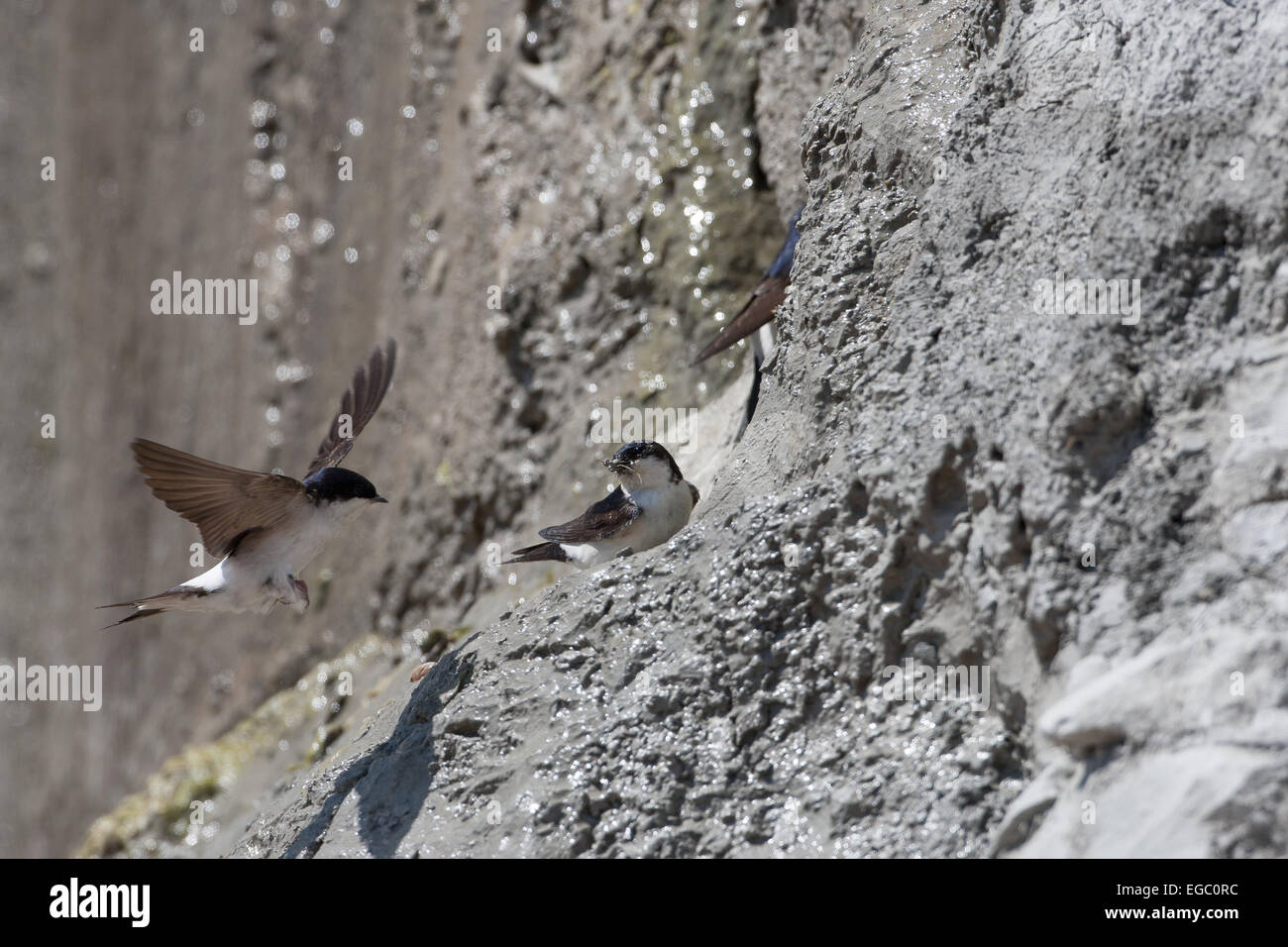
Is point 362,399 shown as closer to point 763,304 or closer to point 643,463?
point 643,463

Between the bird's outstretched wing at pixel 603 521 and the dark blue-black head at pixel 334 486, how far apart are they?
67 centimetres

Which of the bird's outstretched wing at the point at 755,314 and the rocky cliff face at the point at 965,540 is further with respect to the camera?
the bird's outstretched wing at the point at 755,314

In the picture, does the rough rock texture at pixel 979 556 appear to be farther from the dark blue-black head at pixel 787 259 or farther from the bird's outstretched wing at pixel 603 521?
the dark blue-black head at pixel 787 259

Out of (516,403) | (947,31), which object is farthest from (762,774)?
(516,403)

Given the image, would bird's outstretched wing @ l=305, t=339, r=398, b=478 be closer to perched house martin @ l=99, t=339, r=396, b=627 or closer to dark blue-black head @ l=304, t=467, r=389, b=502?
perched house martin @ l=99, t=339, r=396, b=627

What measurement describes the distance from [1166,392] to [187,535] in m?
8.52

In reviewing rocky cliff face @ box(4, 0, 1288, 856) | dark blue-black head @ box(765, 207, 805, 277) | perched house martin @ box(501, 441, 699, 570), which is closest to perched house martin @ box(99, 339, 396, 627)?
rocky cliff face @ box(4, 0, 1288, 856)

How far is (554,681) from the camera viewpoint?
311cm

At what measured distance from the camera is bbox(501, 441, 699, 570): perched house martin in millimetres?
4199

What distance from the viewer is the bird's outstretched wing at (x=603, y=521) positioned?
4203 mm

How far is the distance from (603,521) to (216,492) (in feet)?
3.92

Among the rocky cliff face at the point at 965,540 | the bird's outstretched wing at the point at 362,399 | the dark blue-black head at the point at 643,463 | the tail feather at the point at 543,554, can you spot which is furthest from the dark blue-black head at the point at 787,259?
the bird's outstretched wing at the point at 362,399

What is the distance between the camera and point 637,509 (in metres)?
4.21
